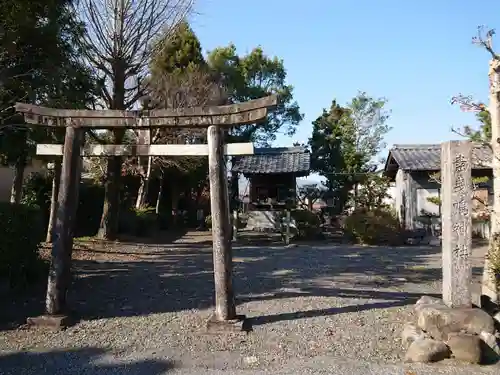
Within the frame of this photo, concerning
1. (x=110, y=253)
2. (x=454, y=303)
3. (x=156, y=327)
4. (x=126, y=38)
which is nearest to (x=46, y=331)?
(x=156, y=327)

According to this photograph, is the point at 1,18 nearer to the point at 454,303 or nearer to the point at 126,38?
the point at 126,38

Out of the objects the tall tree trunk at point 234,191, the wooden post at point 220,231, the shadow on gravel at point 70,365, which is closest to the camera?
the shadow on gravel at point 70,365

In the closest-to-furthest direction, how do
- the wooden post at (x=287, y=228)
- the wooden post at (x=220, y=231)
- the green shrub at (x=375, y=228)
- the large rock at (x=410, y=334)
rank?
the large rock at (x=410, y=334), the wooden post at (x=220, y=231), the green shrub at (x=375, y=228), the wooden post at (x=287, y=228)

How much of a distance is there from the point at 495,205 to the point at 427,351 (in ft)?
9.25

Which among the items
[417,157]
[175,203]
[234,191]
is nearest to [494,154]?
[417,157]

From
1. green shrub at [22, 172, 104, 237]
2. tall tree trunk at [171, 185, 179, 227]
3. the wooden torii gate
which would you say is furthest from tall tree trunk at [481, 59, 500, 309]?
tall tree trunk at [171, 185, 179, 227]

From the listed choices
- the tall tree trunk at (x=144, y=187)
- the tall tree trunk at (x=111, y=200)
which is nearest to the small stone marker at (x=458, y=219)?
the tall tree trunk at (x=111, y=200)

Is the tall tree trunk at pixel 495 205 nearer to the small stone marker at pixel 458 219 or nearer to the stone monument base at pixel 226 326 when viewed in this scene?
the small stone marker at pixel 458 219

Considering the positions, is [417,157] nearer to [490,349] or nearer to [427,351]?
[490,349]

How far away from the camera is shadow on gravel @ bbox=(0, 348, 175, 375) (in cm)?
510

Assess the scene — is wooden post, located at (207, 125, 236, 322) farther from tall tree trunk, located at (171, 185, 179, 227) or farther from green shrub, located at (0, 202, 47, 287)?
tall tree trunk, located at (171, 185, 179, 227)

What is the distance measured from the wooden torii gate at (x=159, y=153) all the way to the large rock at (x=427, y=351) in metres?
2.15

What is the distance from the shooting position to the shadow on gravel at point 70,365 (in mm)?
5098

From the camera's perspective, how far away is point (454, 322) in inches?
219
